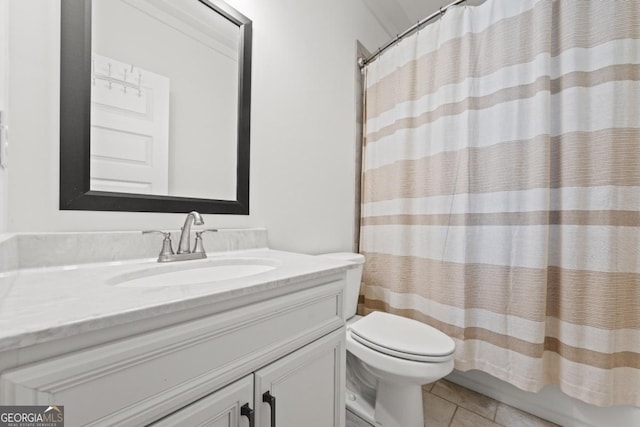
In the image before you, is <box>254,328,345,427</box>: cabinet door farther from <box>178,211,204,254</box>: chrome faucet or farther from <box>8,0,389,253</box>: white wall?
<box>8,0,389,253</box>: white wall

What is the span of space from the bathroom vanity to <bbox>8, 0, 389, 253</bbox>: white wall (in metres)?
0.14

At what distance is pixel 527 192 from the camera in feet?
3.65

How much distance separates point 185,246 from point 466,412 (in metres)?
1.49

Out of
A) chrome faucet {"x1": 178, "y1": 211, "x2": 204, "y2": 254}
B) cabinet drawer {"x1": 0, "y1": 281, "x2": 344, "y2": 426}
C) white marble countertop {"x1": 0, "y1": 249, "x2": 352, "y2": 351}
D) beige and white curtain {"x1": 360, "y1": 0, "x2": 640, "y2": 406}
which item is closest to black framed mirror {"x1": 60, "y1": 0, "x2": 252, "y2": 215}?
chrome faucet {"x1": 178, "y1": 211, "x2": 204, "y2": 254}

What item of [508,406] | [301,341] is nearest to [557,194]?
[508,406]

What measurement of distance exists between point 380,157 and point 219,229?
1.10 metres

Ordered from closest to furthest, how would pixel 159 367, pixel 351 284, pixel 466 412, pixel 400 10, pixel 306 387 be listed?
pixel 159 367
pixel 306 387
pixel 466 412
pixel 351 284
pixel 400 10

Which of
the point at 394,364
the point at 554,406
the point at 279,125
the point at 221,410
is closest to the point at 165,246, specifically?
the point at 221,410

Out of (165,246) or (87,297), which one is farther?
(165,246)

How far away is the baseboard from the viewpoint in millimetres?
1025

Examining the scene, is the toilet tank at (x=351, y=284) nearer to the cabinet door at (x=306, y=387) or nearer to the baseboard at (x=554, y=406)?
the cabinet door at (x=306, y=387)

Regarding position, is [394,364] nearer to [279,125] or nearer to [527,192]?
[527,192]

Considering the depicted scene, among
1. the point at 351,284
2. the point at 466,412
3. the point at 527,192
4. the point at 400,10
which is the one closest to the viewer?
the point at 527,192

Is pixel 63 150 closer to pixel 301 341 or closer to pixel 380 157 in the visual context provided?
pixel 301 341
